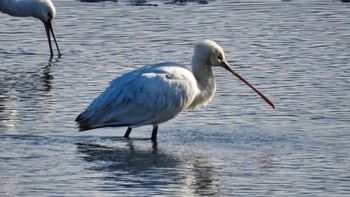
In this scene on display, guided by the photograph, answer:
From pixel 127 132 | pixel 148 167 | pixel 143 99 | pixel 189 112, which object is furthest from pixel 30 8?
pixel 148 167

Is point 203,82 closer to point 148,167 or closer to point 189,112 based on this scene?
point 189,112

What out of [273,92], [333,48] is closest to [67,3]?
[333,48]

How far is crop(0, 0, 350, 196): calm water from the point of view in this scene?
1008cm

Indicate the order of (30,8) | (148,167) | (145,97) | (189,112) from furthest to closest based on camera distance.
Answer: (30,8), (189,112), (145,97), (148,167)

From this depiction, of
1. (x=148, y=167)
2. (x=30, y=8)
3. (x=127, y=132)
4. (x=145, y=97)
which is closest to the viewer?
(x=148, y=167)

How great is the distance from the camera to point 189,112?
1314cm

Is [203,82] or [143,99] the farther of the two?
[203,82]

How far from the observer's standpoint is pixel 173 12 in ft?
65.6

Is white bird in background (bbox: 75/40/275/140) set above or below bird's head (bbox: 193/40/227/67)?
below

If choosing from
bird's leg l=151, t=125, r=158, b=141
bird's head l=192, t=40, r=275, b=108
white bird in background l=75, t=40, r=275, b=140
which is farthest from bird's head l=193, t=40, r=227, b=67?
bird's leg l=151, t=125, r=158, b=141

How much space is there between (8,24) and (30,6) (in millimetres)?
664

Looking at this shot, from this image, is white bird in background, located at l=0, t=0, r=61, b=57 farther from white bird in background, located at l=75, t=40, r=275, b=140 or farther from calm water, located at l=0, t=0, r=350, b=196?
white bird in background, located at l=75, t=40, r=275, b=140

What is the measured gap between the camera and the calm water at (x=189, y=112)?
10.1m

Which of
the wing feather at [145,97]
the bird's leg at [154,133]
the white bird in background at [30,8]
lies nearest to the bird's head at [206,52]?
the wing feather at [145,97]
